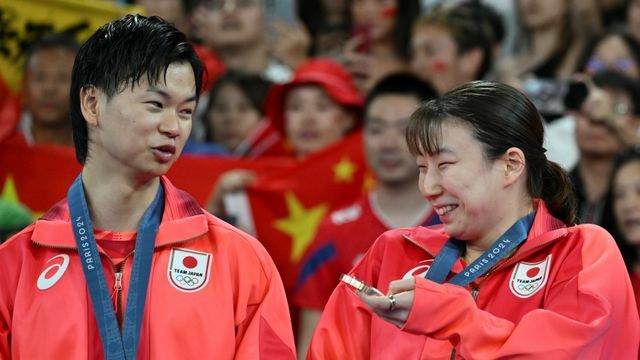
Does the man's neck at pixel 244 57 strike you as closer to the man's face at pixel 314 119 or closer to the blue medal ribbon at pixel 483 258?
the man's face at pixel 314 119

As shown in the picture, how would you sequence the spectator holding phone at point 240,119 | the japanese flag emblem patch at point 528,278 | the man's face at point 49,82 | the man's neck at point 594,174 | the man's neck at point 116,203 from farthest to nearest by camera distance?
the spectator holding phone at point 240,119
the man's face at point 49,82
the man's neck at point 594,174
the man's neck at point 116,203
the japanese flag emblem patch at point 528,278

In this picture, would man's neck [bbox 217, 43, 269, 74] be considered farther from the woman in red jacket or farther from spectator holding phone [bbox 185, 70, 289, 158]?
the woman in red jacket

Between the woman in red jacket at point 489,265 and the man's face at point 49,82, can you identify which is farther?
the man's face at point 49,82

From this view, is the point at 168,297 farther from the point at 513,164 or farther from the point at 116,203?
the point at 513,164

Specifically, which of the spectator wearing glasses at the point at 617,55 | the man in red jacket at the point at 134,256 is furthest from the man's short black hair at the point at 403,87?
the man in red jacket at the point at 134,256

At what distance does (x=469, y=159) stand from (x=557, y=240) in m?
0.36

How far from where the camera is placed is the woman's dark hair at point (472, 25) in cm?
726

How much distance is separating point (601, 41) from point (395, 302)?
403 centimetres

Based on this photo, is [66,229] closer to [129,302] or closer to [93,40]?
[129,302]

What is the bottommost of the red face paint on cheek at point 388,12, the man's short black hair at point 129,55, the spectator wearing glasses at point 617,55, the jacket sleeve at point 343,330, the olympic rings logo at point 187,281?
the jacket sleeve at point 343,330

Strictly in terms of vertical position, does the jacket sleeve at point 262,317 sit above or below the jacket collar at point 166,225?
below

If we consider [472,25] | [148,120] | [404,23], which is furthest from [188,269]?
[404,23]

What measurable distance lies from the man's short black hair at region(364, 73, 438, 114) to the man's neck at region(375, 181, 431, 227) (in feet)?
1.56

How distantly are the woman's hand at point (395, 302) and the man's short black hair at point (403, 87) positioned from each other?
2.91 metres
